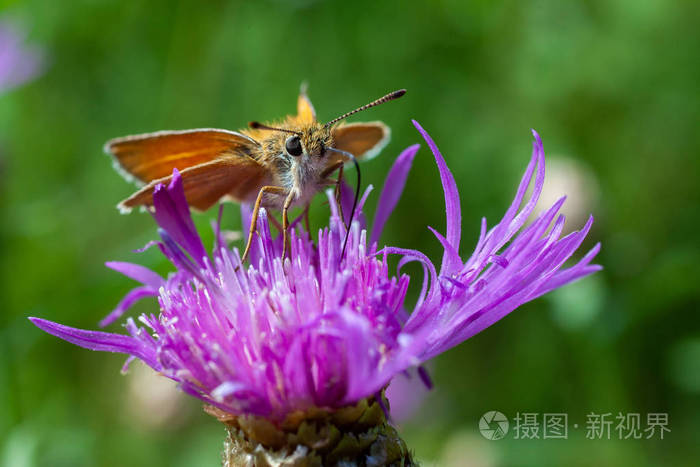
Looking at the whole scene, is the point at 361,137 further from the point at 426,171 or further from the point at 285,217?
the point at 426,171

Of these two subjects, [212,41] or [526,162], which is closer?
[526,162]

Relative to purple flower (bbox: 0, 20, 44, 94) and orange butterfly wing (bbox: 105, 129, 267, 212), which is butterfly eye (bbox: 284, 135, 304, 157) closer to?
A: orange butterfly wing (bbox: 105, 129, 267, 212)

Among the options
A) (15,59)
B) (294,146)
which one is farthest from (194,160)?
(15,59)

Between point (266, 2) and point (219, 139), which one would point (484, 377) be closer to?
point (219, 139)

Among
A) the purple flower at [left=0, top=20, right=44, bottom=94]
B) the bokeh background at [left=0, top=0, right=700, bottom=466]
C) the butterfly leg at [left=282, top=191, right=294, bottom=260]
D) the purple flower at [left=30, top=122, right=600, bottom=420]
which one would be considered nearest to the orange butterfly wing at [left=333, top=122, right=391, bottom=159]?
the butterfly leg at [left=282, top=191, right=294, bottom=260]

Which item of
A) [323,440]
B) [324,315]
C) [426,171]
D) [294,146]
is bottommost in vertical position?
[426,171]

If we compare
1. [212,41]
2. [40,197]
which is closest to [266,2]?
[212,41]

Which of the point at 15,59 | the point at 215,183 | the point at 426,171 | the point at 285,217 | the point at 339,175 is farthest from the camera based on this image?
the point at 15,59
